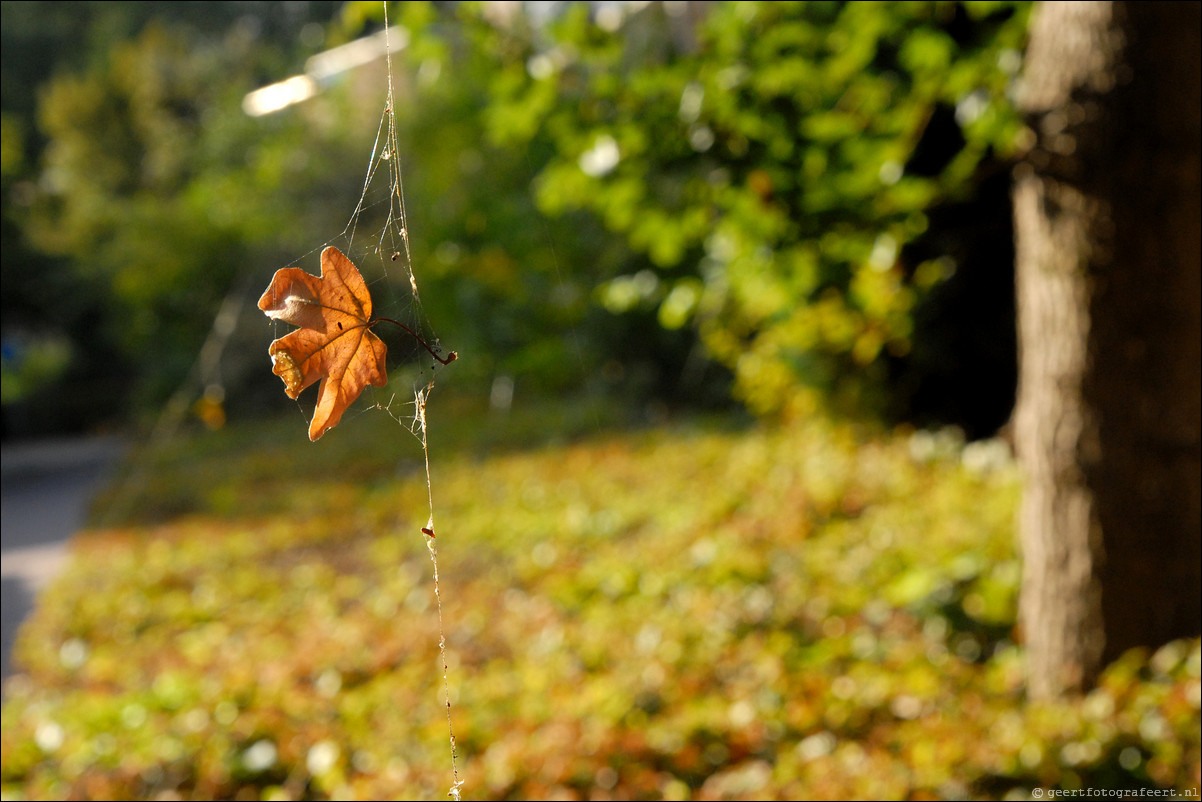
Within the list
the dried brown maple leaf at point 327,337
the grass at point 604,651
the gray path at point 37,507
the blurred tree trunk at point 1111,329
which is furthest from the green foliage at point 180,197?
the dried brown maple leaf at point 327,337

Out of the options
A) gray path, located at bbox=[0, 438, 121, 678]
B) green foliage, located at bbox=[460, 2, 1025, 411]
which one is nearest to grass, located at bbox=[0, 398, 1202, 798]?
gray path, located at bbox=[0, 438, 121, 678]

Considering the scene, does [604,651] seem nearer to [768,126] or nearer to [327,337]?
[768,126]

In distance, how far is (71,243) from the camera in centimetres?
891

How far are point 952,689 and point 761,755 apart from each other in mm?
757

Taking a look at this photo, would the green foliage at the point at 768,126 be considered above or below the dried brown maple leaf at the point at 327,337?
above

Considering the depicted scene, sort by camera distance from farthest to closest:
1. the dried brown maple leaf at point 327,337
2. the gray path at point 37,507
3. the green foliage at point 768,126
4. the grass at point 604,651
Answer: the gray path at point 37,507
the green foliage at point 768,126
the grass at point 604,651
the dried brown maple leaf at point 327,337

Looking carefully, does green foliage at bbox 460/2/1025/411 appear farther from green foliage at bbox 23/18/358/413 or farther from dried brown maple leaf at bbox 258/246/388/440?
green foliage at bbox 23/18/358/413

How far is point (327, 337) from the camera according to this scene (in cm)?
104

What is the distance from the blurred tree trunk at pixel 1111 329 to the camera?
2512 mm

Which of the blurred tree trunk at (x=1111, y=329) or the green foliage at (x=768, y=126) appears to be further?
the green foliage at (x=768, y=126)

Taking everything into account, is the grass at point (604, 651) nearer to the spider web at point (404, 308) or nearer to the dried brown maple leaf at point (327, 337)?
the spider web at point (404, 308)

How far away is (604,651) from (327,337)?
9.92ft

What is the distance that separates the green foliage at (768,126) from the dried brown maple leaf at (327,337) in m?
1.94

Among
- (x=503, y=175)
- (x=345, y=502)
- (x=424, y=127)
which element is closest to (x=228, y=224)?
(x=424, y=127)
